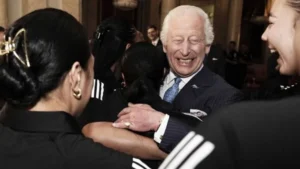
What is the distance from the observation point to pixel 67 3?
582 cm

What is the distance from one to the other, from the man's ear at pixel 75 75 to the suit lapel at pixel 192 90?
1.74 ft

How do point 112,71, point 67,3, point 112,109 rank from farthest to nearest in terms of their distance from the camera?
point 67,3, point 112,71, point 112,109

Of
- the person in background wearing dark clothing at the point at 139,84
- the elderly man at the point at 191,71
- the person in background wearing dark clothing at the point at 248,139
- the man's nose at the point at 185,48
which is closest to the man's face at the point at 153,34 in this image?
the elderly man at the point at 191,71

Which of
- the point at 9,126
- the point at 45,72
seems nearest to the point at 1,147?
the point at 9,126

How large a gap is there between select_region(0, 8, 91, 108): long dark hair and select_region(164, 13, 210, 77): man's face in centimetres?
70

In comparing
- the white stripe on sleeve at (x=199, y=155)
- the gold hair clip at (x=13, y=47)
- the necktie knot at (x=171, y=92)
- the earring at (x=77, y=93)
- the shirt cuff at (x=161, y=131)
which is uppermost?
the gold hair clip at (x=13, y=47)

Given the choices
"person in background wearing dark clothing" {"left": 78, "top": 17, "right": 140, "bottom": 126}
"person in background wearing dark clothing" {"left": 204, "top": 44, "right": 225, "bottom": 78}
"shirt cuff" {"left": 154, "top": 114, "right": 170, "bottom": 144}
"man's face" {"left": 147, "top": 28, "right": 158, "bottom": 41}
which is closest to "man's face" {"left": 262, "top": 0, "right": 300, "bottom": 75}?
"shirt cuff" {"left": 154, "top": 114, "right": 170, "bottom": 144}

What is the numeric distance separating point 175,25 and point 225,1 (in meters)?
8.00

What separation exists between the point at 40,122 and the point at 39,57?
164 millimetres

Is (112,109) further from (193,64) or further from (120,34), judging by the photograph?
(120,34)

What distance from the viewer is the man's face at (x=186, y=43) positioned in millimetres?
1513

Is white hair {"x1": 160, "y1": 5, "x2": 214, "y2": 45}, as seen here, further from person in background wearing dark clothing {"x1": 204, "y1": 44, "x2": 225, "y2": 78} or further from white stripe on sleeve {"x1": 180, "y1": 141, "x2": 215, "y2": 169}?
person in background wearing dark clothing {"x1": 204, "y1": 44, "x2": 225, "y2": 78}

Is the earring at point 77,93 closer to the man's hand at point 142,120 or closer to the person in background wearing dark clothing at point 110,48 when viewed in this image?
the man's hand at point 142,120

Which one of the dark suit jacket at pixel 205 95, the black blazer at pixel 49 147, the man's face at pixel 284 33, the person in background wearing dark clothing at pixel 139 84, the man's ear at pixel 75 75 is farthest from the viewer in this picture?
the dark suit jacket at pixel 205 95
